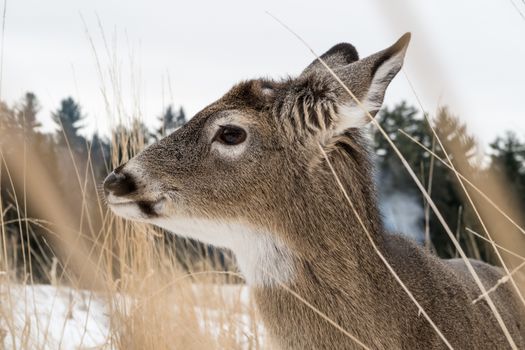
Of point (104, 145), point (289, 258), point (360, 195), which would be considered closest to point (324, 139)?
point (360, 195)

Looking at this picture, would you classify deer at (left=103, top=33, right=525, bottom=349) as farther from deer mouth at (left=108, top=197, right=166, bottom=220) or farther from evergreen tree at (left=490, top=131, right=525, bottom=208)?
evergreen tree at (left=490, top=131, right=525, bottom=208)

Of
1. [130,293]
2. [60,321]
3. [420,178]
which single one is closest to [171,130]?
[130,293]

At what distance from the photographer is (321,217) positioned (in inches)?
146

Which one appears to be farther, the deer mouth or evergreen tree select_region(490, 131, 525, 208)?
evergreen tree select_region(490, 131, 525, 208)

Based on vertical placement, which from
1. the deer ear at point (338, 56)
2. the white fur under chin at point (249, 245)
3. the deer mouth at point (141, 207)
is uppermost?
the deer ear at point (338, 56)

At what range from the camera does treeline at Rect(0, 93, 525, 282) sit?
4.84m

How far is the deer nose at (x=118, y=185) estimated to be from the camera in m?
3.88

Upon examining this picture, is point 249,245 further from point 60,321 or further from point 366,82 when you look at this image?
point 60,321

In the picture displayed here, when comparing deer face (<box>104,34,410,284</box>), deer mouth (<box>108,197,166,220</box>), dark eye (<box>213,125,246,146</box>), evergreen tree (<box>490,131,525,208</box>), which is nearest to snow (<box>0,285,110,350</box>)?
deer mouth (<box>108,197,166,220</box>)

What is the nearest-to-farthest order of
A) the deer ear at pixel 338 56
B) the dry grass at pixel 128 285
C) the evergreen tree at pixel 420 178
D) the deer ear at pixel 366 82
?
the deer ear at pixel 366 82
the deer ear at pixel 338 56
the dry grass at pixel 128 285
the evergreen tree at pixel 420 178

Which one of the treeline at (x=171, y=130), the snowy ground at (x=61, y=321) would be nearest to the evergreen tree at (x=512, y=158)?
the treeline at (x=171, y=130)

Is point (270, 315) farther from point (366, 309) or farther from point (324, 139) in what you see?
point (324, 139)

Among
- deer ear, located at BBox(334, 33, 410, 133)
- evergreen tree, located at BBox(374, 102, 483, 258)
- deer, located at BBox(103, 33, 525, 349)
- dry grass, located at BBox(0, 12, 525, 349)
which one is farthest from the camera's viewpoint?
evergreen tree, located at BBox(374, 102, 483, 258)

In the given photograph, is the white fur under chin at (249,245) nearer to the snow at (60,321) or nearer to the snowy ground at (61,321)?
the snowy ground at (61,321)
